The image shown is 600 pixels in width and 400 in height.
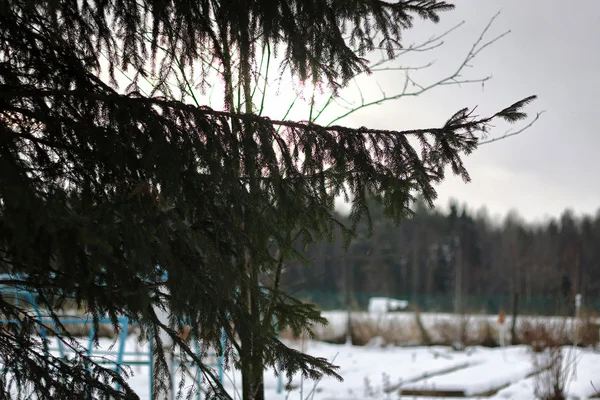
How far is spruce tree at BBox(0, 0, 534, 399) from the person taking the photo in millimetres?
2107

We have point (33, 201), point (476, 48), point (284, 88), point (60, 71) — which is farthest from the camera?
point (476, 48)

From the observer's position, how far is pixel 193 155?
7.41ft

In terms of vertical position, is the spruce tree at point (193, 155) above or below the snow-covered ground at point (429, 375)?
above

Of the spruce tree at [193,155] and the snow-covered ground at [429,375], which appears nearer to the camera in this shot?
the spruce tree at [193,155]

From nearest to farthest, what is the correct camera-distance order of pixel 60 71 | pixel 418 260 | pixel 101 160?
pixel 101 160, pixel 60 71, pixel 418 260

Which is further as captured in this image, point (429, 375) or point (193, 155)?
point (429, 375)

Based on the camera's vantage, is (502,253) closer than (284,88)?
No

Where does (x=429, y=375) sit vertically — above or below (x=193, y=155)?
below

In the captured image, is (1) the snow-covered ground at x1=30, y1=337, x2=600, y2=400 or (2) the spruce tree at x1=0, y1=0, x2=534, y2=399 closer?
(2) the spruce tree at x1=0, y1=0, x2=534, y2=399

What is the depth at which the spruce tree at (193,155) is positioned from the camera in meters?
2.11

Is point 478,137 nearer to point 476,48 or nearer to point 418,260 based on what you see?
point 476,48

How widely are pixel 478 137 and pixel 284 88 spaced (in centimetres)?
90

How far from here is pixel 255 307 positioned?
241cm

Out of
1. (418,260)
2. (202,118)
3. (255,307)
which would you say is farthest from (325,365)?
(418,260)
